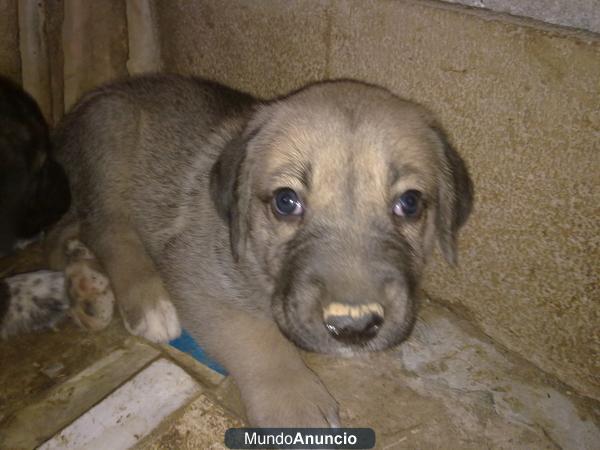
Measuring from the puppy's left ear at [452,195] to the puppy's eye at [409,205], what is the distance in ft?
0.71

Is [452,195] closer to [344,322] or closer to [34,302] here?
[344,322]

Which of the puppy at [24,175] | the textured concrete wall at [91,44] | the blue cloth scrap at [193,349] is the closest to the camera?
the blue cloth scrap at [193,349]

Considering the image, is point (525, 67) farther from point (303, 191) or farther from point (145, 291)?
point (145, 291)

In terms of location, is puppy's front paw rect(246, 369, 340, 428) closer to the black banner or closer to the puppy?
the black banner

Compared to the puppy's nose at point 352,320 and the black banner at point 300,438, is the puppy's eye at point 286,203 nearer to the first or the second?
the puppy's nose at point 352,320

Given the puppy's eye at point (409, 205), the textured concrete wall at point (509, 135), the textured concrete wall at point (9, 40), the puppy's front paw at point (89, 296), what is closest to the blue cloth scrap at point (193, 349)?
the puppy's front paw at point (89, 296)

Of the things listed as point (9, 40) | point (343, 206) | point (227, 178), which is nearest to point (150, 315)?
point (227, 178)

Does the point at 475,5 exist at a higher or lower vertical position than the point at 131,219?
higher

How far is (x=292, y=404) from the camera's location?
2.77m

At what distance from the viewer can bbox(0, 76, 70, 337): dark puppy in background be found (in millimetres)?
3447

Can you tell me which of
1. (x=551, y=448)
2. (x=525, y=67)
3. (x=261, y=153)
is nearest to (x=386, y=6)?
(x=525, y=67)

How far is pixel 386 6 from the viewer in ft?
10.7

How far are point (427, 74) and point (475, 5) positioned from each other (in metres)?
0.42

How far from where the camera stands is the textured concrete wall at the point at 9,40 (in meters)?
4.59
